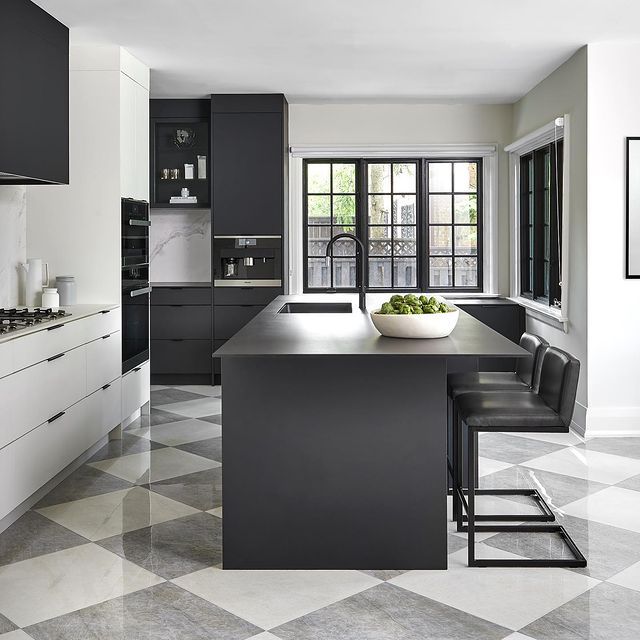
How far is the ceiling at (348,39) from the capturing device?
15.0 ft

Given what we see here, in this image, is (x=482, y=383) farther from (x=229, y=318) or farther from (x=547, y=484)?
(x=229, y=318)

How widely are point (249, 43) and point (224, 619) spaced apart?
387 centimetres

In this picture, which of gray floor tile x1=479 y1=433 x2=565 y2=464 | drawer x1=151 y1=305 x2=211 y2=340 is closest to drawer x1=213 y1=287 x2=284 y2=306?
drawer x1=151 y1=305 x2=211 y2=340

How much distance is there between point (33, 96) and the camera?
171 inches

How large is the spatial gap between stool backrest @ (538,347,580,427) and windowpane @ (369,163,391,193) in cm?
469

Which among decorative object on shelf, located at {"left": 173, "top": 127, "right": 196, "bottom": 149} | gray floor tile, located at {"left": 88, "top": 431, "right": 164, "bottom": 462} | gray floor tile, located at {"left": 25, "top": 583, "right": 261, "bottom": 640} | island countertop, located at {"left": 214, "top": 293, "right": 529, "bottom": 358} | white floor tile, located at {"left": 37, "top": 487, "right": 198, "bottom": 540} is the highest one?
decorative object on shelf, located at {"left": 173, "top": 127, "right": 196, "bottom": 149}

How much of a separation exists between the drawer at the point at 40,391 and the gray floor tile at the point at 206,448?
2.57 ft

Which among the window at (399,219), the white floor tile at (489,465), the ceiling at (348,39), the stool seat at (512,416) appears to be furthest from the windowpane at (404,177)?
the stool seat at (512,416)

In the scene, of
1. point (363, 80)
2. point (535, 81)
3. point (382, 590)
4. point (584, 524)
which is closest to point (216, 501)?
point (382, 590)

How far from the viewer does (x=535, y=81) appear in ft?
21.5

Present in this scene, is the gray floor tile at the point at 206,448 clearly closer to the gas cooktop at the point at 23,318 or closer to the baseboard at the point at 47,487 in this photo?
the baseboard at the point at 47,487

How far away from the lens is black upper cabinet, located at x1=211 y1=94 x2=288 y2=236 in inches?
279

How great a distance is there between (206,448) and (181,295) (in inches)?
96.6

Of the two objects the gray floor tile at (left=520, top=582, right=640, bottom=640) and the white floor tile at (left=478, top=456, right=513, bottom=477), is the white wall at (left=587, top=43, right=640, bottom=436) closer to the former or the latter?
the white floor tile at (left=478, top=456, right=513, bottom=477)
